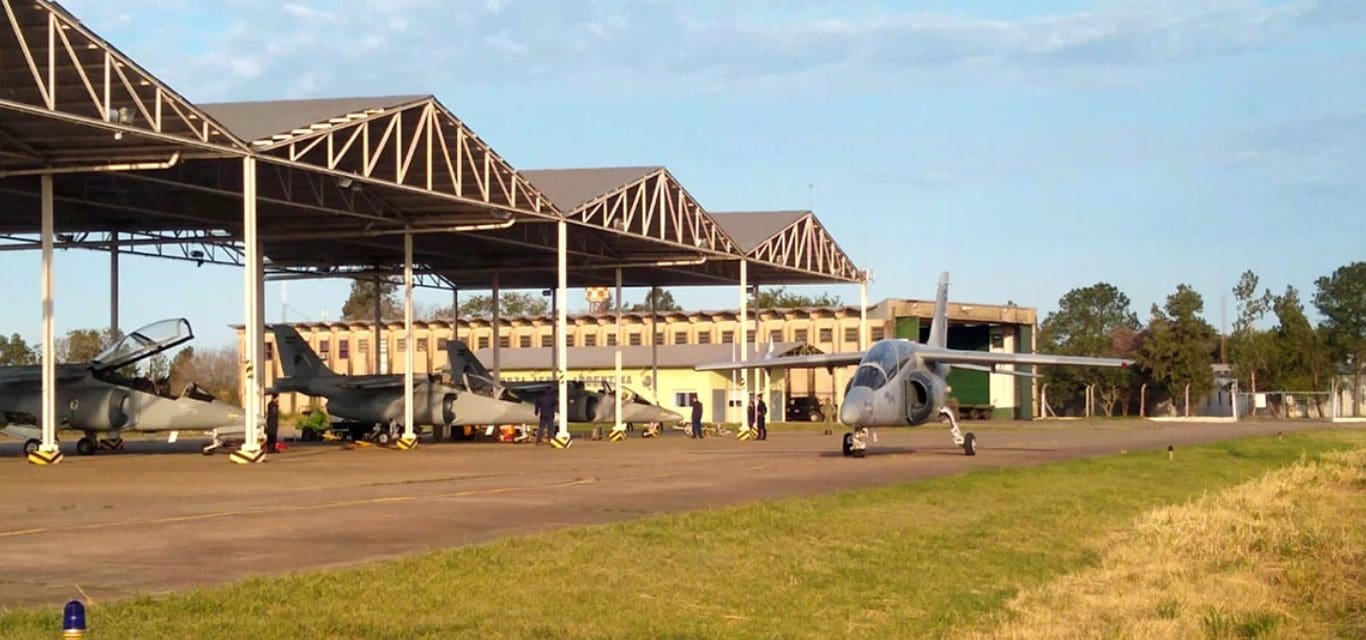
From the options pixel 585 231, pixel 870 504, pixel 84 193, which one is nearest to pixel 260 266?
pixel 84 193

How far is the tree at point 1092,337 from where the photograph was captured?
328 ft

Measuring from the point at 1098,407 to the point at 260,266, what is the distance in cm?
7256

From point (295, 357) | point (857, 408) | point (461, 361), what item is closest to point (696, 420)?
point (461, 361)

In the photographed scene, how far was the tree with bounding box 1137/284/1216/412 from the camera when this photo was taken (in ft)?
299

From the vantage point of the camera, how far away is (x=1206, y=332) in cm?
9394

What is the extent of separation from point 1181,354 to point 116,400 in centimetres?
6942

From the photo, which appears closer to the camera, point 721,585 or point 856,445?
point 721,585

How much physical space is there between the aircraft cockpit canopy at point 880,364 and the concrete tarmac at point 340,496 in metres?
1.89

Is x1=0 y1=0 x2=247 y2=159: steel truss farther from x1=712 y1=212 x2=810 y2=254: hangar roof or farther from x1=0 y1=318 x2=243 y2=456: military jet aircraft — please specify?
x1=712 y1=212 x2=810 y2=254: hangar roof

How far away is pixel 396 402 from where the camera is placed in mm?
46906

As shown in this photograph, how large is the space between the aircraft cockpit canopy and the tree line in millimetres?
61745

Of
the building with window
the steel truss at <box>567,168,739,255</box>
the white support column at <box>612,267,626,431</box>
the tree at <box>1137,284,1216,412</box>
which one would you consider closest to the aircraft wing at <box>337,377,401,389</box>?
the white support column at <box>612,267,626,431</box>

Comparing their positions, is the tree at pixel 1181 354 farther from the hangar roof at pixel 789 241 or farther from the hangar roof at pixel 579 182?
the hangar roof at pixel 579 182

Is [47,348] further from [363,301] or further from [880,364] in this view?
[363,301]
